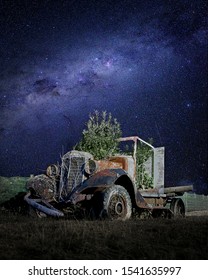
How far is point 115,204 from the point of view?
9891mm

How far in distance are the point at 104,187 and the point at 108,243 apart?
405cm

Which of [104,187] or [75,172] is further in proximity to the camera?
[75,172]

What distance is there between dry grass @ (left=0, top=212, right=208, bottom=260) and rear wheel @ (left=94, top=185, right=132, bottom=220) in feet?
7.75

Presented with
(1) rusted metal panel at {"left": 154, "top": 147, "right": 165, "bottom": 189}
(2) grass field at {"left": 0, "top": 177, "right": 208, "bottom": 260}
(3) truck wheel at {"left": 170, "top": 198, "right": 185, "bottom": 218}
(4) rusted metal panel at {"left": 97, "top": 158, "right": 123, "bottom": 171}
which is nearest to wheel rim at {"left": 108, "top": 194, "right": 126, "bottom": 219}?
(4) rusted metal panel at {"left": 97, "top": 158, "right": 123, "bottom": 171}

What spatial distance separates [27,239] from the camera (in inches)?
250

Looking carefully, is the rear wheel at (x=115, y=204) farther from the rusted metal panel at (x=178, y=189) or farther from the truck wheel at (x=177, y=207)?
the truck wheel at (x=177, y=207)

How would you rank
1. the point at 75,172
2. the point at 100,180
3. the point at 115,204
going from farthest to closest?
1. the point at 75,172
2. the point at 115,204
3. the point at 100,180

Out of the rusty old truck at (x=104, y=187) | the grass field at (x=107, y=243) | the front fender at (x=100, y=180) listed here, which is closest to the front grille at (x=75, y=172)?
the rusty old truck at (x=104, y=187)

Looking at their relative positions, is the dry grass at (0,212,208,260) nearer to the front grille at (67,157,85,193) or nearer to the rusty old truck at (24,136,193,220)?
the rusty old truck at (24,136,193,220)

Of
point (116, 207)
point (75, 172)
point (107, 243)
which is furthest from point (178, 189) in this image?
point (107, 243)

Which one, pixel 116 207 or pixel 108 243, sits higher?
pixel 116 207

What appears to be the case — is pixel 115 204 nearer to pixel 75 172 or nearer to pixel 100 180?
pixel 100 180

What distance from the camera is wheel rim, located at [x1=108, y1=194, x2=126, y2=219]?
9.81m

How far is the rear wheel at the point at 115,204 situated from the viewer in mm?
9578
